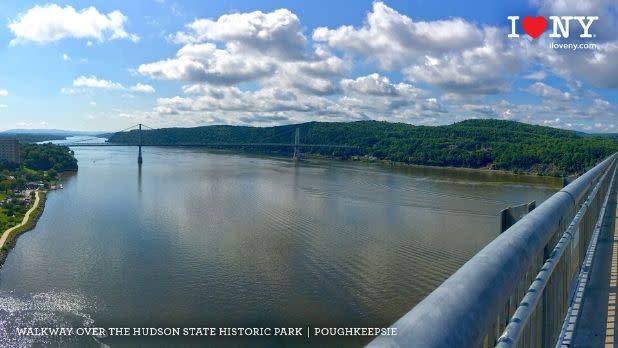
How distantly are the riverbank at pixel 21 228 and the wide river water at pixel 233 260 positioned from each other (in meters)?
0.21

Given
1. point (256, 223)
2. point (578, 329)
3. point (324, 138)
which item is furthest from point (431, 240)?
point (324, 138)

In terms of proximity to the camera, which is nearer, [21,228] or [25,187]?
[21,228]

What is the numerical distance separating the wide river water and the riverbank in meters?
0.21

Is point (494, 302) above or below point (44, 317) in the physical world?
above

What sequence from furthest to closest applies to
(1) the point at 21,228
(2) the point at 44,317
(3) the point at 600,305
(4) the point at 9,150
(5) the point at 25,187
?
(4) the point at 9,150 < (5) the point at 25,187 < (1) the point at 21,228 < (2) the point at 44,317 < (3) the point at 600,305

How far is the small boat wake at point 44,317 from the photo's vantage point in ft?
18.6

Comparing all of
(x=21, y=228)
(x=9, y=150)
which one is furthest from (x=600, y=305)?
(x=9, y=150)

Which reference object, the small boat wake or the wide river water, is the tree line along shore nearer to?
the wide river water

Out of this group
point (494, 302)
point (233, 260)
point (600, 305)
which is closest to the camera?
point (494, 302)

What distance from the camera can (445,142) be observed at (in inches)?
1532

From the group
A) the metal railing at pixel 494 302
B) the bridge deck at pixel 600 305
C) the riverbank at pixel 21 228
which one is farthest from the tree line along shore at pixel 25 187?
the metal railing at pixel 494 302

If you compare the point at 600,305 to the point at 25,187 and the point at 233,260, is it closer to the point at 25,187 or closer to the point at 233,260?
the point at 233,260

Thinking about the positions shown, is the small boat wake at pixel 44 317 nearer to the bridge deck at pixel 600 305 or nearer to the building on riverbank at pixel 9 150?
the bridge deck at pixel 600 305

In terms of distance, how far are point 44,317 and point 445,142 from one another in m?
36.1
